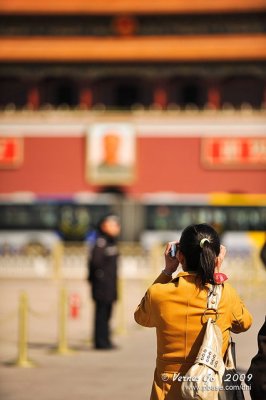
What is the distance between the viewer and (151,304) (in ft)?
13.6

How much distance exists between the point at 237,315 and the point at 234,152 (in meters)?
25.4

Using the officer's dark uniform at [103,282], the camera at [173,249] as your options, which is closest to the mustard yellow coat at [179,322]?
the camera at [173,249]

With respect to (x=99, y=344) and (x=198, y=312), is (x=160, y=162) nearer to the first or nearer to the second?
(x=99, y=344)

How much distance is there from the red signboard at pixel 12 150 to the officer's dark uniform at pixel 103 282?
19492 mm

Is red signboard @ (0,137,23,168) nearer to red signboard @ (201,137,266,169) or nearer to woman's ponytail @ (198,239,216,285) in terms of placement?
red signboard @ (201,137,266,169)

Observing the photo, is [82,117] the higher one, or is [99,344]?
[82,117]

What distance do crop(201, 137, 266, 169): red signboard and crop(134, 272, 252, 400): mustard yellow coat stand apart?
25.3 m

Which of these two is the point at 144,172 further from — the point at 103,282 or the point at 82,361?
the point at 82,361

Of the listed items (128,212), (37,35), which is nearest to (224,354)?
(128,212)

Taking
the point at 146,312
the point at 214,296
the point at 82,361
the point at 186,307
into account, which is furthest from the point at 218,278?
the point at 82,361

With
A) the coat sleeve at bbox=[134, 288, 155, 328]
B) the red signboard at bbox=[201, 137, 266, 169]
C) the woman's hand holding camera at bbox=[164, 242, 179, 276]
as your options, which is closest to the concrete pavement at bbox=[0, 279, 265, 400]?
the coat sleeve at bbox=[134, 288, 155, 328]

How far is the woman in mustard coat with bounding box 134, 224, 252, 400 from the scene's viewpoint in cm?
406

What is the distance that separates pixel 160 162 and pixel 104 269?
1931 centimetres

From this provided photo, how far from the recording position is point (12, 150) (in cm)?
2986
